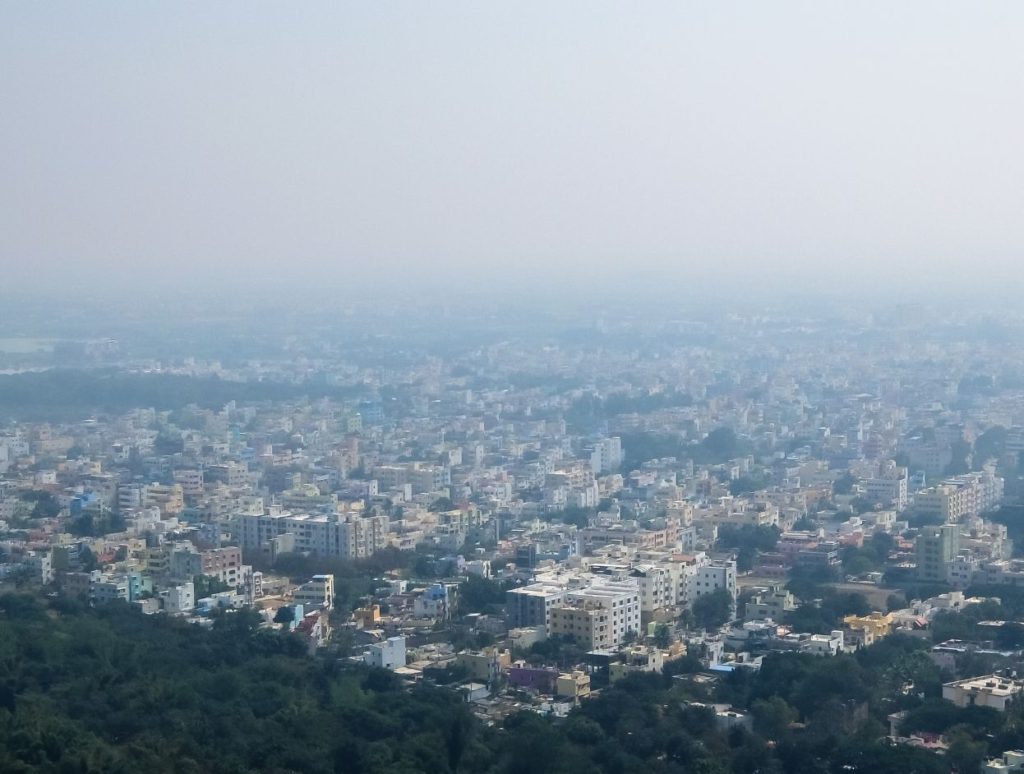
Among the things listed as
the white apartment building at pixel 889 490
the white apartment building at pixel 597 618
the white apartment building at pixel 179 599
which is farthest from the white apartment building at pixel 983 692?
the white apartment building at pixel 889 490

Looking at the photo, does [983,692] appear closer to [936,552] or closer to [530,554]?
[936,552]

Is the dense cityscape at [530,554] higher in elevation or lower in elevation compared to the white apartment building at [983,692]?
lower

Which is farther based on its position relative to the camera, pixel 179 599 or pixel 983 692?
pixel 179 599

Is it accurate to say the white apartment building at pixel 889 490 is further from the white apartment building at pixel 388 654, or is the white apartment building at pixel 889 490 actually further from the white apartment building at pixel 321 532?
the white apartment building at pixel 388 654

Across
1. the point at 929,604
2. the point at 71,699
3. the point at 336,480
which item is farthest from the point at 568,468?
the point at 71,699

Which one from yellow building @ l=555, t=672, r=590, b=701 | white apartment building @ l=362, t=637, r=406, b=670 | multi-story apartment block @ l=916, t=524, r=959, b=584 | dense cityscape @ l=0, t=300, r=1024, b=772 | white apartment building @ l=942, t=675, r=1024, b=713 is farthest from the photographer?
multi-story apartment block @ l=916, t=524, r=959, b=584

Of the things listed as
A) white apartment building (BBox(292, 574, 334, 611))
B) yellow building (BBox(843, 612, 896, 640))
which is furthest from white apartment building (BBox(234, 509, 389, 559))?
yellow building (BBox(843, 612, 896, 640))

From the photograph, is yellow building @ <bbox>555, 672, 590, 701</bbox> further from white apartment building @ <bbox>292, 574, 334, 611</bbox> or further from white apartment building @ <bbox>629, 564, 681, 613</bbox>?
white apartment building @ <bbox>292, 574, 334, 611</bbox>

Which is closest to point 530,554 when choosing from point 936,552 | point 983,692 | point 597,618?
point 936,552

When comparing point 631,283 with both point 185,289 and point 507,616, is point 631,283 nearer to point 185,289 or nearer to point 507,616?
point 185,289
